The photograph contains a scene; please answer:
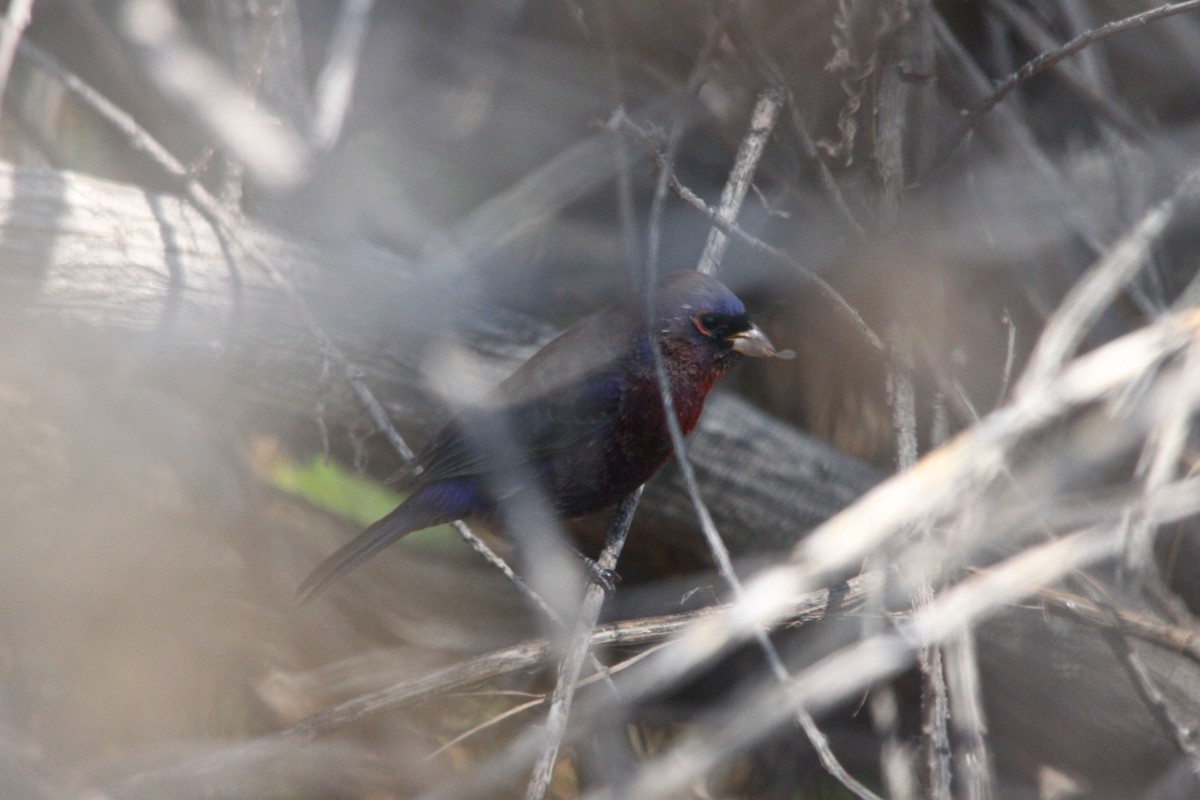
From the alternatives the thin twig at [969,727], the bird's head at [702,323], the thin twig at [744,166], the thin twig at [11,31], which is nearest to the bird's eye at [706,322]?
the bird's head at [702,323]

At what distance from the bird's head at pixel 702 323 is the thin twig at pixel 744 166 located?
0.26 feet

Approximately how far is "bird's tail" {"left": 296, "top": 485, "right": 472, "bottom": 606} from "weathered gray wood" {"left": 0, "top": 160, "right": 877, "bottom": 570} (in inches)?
9.6

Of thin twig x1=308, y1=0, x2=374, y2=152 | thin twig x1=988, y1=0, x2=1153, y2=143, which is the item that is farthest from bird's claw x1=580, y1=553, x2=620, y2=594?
thin twig x1=988, y1=0, x2=1153, y2=143

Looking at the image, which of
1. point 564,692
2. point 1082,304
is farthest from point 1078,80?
point 564,692

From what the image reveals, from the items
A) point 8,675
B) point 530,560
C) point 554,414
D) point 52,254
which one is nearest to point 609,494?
point 554,414

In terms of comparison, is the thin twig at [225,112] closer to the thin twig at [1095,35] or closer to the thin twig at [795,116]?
the thin twig at [795,116]

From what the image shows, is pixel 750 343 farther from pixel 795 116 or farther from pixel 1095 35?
pixel 1095 35

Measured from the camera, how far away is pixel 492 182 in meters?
4.09

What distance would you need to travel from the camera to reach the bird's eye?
2906 mm

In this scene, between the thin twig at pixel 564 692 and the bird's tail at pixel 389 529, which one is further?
the bird's tail at pixel 389 529

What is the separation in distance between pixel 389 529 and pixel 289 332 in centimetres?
63

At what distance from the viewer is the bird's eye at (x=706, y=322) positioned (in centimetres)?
291

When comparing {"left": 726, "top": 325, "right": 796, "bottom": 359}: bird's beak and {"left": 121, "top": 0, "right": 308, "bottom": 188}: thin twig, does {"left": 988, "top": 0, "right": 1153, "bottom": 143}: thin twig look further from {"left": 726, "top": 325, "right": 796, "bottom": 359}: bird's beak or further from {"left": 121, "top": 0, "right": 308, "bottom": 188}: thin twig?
{"left": 121, "top": 0, "right": 308, "bottom": 188}: thin twig

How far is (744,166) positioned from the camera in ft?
9.00
